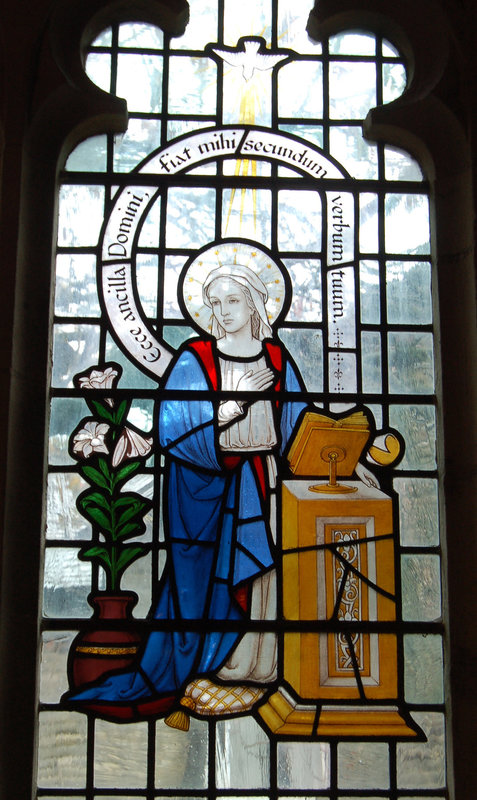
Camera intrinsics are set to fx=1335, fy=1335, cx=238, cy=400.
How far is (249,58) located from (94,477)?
7.08 feet

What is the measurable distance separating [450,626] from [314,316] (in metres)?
1.48

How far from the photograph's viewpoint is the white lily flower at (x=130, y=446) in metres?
5.73

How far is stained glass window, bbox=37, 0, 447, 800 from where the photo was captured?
5453mm

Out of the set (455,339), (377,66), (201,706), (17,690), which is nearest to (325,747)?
(201,706)

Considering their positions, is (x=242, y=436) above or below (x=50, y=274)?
below

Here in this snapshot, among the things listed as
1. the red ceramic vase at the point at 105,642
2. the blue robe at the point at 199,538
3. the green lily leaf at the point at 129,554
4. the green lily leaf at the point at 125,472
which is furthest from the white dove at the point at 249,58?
the red ceramic vase at the point at 105,642

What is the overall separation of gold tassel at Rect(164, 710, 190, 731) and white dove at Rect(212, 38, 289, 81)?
9.64ft

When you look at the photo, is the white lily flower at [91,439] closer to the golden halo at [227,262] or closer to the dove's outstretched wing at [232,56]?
the golden halo at [227,262]

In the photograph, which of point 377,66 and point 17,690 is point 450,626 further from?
point 377,66

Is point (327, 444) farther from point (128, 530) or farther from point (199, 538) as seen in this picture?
point (128, 530)

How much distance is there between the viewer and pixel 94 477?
5.70 meters

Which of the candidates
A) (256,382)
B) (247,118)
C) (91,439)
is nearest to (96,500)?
(91,439)

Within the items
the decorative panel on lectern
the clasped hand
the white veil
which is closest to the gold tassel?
the decorative panel on lectern

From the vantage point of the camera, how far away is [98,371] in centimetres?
584
